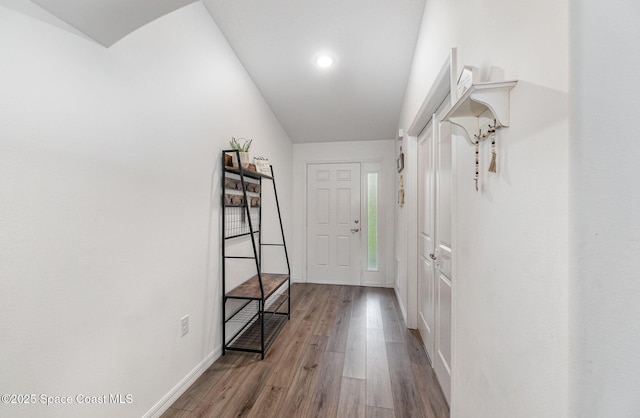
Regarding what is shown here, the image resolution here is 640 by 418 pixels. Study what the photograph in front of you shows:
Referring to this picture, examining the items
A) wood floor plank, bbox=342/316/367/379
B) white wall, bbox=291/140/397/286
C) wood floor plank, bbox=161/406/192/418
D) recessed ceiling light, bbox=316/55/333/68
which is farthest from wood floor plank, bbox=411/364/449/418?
recessed ceiling light, bbox=316/55/333/68

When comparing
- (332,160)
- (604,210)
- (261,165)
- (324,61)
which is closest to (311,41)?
(324,61)

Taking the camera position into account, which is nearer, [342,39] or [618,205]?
[618,205]

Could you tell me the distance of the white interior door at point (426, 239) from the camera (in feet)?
6.62

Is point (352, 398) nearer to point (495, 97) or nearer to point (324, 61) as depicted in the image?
point (495, 97)

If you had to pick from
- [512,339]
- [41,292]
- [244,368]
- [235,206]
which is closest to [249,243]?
[235,206]

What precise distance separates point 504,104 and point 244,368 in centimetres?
225

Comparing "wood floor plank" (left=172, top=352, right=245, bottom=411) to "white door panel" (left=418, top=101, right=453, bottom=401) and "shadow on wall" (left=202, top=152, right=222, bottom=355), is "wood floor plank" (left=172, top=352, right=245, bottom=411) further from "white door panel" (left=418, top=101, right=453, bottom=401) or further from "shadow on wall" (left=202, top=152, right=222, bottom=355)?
"white door panel" (left=418, top=101, right=453, bottom=401)

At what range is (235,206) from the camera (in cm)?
238

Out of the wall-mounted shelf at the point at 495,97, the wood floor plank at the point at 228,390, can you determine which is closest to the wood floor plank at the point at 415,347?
the wood floor plank at the point at 228,390

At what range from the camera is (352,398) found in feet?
5.44

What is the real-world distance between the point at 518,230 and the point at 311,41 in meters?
2.36

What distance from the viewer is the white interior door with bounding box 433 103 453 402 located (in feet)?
5.29

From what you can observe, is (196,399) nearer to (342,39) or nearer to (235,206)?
(235,206)

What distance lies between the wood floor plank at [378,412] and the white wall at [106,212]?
48.1 inches
